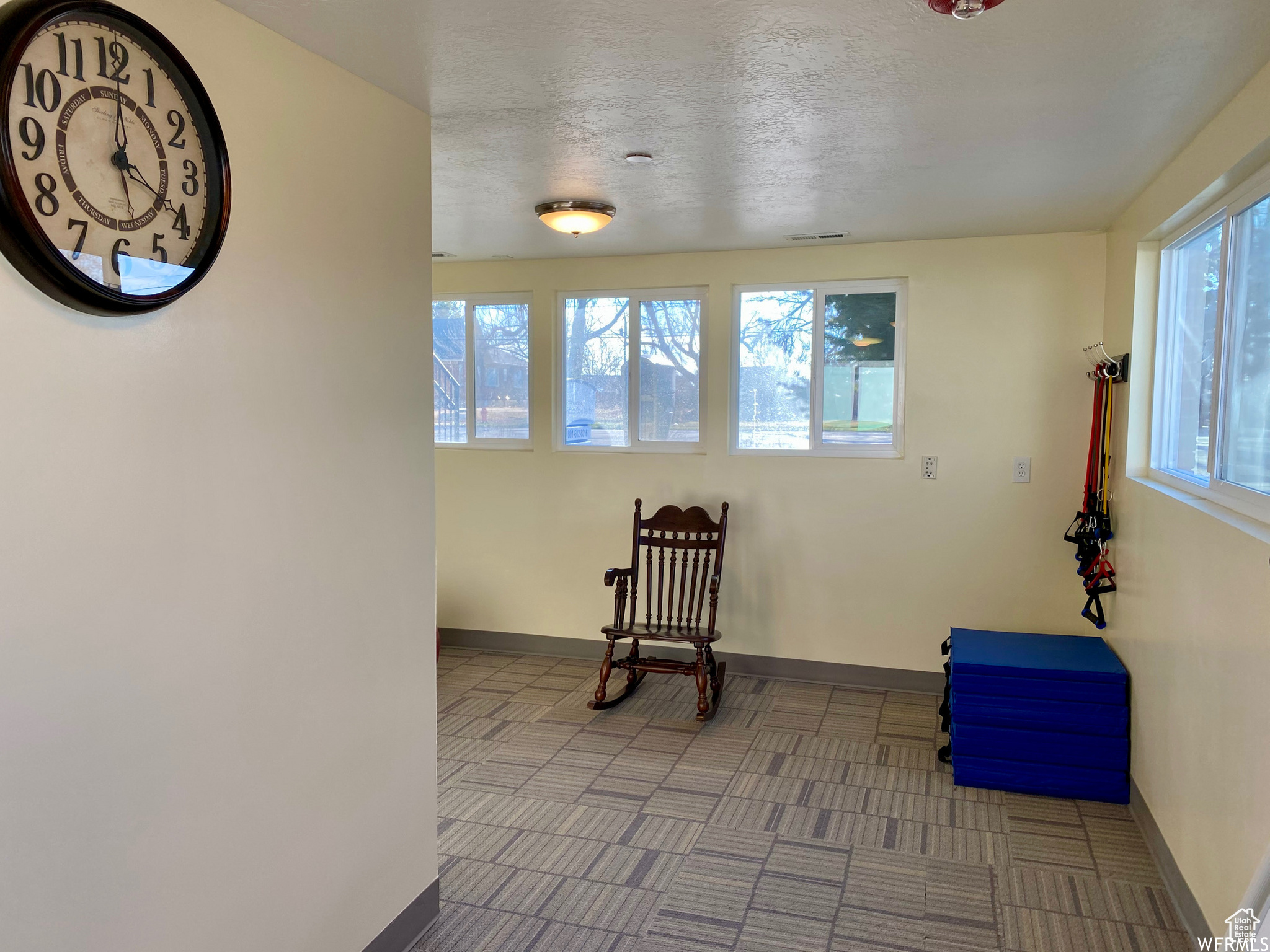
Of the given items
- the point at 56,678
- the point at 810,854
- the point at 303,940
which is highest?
the point at 56,678

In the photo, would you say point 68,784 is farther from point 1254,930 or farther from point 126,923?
point 1254,930

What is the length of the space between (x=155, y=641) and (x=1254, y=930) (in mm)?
2171

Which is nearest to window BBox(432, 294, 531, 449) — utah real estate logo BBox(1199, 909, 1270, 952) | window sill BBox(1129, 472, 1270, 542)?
window sill BBox(1129, 472, 1270, 542)

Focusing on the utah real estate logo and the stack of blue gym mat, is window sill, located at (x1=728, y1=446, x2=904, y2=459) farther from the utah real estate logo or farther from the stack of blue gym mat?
the utah real estate logo

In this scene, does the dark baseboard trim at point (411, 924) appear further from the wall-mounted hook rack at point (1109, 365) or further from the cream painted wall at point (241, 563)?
the wall-mounted hook rack at point (1109, 365)

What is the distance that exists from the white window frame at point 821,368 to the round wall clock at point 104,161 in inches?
130

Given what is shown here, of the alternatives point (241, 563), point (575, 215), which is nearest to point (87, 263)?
point (241, 563)

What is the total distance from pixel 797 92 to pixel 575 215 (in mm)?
1450

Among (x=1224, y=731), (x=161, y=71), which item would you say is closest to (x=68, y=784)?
(x=161, y=71)

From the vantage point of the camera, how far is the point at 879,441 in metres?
4.54

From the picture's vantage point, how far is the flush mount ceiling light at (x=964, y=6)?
1.59 m

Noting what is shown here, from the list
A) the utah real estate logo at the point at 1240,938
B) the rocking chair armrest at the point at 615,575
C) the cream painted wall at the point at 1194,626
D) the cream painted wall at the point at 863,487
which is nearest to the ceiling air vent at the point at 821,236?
the cream painted wall at the point at 863,487

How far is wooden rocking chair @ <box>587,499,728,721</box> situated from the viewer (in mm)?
4277

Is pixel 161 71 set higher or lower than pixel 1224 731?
higher
